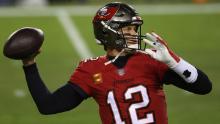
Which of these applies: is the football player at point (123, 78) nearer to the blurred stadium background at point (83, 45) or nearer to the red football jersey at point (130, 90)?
the red football jersey at point (130, 90)

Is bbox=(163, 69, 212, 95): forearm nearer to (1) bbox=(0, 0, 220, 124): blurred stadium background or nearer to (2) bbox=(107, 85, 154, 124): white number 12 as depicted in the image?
(2) bbox=(107, 85, 154, 124): white number 12

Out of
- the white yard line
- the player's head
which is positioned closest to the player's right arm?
the player's head

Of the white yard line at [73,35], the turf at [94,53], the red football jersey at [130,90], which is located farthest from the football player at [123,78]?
the white yard line at [73,35]

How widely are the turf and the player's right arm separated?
395cm

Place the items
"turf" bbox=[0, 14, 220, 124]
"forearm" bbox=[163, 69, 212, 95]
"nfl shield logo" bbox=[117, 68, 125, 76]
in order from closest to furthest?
1. "forearm" bbox=[163, 69, 212, 95]
2. "nfl shield logo" bbox=[117, 68, 125, 76]
3. "turf" bbox=[0, 14, 220, 124]

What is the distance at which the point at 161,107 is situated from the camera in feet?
20.1


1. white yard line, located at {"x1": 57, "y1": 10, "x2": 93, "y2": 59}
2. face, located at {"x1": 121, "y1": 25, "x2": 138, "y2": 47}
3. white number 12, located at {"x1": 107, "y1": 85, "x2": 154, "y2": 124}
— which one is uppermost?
face, located at {"x1": 121, "y1": 25, "x2": 138, "y2": 47}

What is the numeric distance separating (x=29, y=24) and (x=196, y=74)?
390 inches

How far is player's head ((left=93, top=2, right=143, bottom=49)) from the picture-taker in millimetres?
6121

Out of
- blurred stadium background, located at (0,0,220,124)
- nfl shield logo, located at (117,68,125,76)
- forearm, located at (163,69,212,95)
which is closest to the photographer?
forearm, located at (163,69,212,95)

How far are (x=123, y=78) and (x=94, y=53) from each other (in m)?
7.82

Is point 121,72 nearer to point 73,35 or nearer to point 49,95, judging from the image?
point 49,95

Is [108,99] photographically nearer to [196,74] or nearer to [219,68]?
[196,74]

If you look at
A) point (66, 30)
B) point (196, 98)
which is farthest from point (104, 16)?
point (66, 30)
